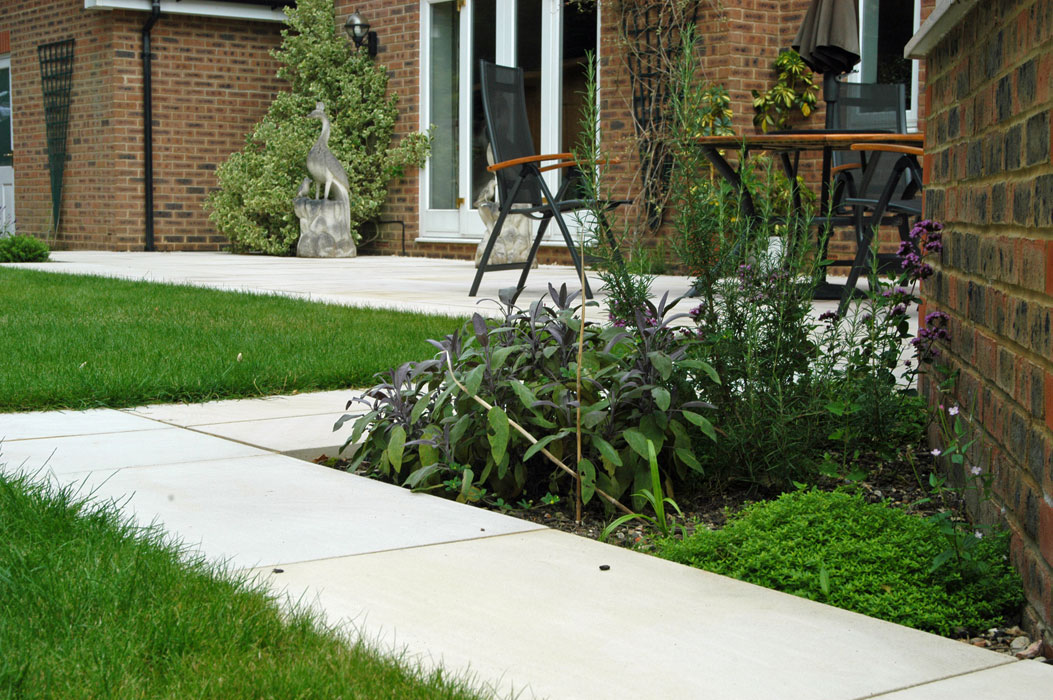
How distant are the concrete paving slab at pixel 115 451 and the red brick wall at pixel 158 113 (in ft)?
36.7

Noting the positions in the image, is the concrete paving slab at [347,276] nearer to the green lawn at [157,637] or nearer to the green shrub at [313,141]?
the green shrub at [313,141]

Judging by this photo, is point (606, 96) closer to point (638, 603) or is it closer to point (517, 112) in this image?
point (517, 112)

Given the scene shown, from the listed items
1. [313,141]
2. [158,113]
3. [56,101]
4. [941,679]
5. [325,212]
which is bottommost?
[941,679]

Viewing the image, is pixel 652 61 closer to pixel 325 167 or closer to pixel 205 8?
pixel 325 167

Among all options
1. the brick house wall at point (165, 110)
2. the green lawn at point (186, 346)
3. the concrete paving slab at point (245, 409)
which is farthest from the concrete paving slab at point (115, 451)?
the brick house wall at point (165, 110)

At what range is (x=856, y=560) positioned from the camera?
2.04m

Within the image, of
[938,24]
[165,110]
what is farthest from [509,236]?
[938,24]

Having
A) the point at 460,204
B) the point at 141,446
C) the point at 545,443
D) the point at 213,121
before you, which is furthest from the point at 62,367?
the point at 213,121

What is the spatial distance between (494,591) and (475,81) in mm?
10091

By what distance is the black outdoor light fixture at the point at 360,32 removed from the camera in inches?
485

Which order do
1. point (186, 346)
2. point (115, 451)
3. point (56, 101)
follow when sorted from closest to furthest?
point (115, 451) < point (186, 346) < point (56, 101)

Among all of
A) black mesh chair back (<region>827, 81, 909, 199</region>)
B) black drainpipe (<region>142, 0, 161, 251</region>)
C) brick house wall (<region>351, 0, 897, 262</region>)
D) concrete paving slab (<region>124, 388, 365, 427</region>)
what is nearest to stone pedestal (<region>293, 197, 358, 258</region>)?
brick house wall (<region>351, 0, 897, 262</region>)

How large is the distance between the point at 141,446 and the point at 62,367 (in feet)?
3.60

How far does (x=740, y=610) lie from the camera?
1.84 meters
